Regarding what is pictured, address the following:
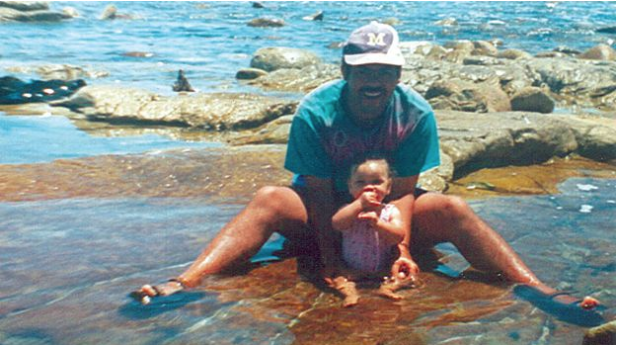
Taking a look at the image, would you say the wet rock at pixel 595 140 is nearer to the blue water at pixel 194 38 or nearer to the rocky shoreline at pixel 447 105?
the rocky shoreline at pixel 447 105

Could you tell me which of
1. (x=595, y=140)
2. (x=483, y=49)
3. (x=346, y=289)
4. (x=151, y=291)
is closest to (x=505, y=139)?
(x=595, y=140)

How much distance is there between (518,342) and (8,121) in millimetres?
7277

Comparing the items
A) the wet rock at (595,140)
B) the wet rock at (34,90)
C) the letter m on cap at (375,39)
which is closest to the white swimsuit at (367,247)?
the letter m on cap at (375,39)

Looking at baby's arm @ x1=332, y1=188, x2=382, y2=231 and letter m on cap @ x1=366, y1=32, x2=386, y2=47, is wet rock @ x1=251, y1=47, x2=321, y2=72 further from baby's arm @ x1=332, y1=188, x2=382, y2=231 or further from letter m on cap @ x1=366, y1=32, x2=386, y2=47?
baby's arm @ x1=332, y1=188, x2=382, y2=231

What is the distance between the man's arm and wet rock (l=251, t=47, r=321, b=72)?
37.6 ft

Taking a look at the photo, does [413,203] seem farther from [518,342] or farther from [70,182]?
[70,182]

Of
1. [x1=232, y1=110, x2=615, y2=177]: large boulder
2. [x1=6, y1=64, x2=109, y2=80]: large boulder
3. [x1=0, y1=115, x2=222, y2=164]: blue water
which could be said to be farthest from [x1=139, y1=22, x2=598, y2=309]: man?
[x1=6, y1=64, x2=109, y2=80]: large boulder

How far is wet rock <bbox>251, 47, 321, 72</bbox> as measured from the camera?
50.0 feet

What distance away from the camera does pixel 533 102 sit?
34.1 ft

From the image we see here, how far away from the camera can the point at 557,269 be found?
4039mm

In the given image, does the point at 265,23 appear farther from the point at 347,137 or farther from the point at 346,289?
the point at 346,289

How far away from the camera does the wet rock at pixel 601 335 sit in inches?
106

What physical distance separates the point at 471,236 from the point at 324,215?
0.78 m

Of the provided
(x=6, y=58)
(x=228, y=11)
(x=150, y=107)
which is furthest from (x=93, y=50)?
(x=228, y=11)
